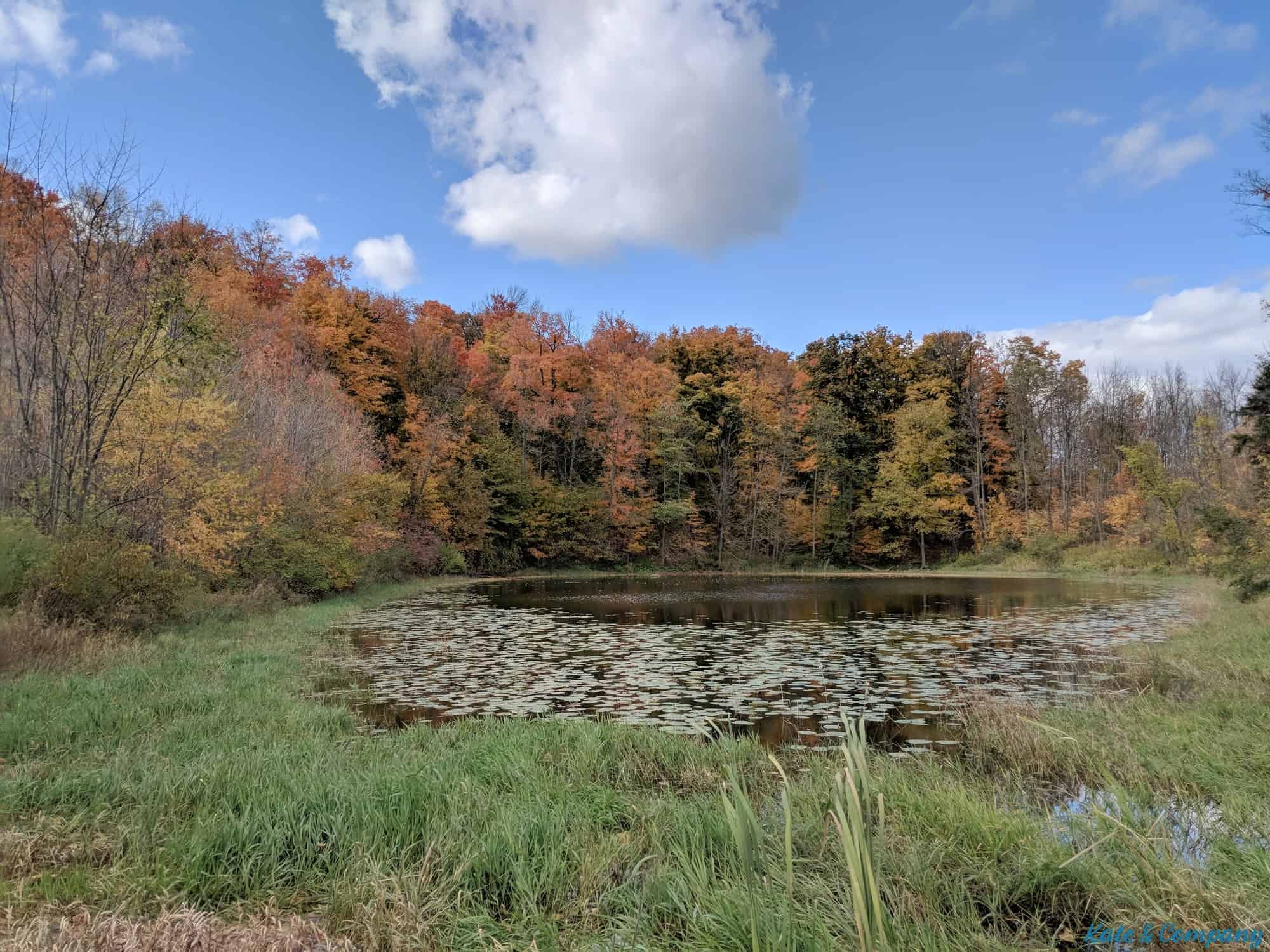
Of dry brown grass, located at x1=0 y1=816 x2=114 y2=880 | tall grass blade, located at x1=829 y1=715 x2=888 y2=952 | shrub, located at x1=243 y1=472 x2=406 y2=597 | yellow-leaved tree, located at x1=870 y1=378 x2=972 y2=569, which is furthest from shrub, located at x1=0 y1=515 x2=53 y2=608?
yellow-leaved tree, located at x1=870 y1=378 x2=972 y2=569

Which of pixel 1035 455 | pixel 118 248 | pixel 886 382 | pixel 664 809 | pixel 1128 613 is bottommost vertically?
pixel 1128 613

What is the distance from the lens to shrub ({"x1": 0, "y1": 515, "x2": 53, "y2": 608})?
10242 mm

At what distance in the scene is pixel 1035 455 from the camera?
45250 mm

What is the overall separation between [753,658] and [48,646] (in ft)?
35.0

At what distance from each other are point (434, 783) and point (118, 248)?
1365cm

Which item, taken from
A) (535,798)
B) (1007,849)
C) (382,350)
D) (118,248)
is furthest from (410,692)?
(382,350)

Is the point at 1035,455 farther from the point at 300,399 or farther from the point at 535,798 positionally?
the point at 535,798

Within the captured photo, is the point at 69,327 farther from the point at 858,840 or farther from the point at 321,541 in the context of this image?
the point at 858,840

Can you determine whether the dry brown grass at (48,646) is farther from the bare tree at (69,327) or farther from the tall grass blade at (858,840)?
the tall grass blade at (858,840)

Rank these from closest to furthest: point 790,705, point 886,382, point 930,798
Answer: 1. point 930,798
2. point 790,705
3. point 886,382

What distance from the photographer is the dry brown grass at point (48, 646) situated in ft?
28.3

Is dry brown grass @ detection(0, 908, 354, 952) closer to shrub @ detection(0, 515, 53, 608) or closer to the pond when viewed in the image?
the pond

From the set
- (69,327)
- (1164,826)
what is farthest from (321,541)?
(1164,826)

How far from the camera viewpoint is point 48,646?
9.20 metres
